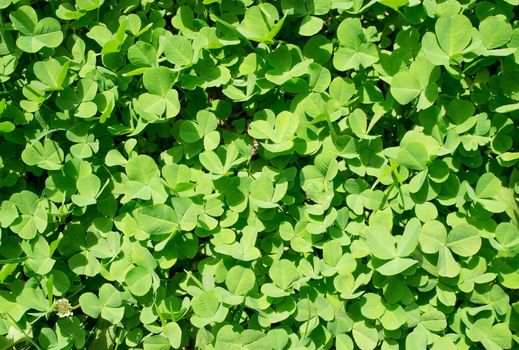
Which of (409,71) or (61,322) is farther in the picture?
(61,322)

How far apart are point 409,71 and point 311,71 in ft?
1.18

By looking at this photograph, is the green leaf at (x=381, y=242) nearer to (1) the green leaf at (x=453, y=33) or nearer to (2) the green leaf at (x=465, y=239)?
(2) the green leaf at (x=465, y=239)

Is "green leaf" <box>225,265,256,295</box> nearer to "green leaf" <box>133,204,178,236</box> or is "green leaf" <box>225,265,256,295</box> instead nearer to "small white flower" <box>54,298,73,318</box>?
"green leaf" <box>133,204,178,236</box>

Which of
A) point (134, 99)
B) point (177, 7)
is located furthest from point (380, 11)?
point (134, 99)

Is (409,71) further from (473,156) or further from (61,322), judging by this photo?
(61,322)

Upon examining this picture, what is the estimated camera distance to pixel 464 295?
2172 mm

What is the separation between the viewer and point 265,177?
2127mm

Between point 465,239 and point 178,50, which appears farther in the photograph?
point 178,50

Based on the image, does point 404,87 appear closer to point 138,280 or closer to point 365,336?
point 365,336

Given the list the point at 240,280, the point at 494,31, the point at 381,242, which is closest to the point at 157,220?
the point at 240,280

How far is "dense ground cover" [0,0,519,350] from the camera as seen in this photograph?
6.89 feet

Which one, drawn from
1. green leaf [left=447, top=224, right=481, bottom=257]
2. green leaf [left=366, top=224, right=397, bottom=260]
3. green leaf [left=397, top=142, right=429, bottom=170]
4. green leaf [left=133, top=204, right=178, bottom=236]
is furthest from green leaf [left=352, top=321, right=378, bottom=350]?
green leaf [left=133, top=204, right=178, bottom=236]

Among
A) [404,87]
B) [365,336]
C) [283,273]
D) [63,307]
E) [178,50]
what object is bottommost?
[365,336]

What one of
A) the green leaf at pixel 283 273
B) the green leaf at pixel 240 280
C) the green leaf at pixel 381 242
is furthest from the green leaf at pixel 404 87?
the green leaf at pixel 240 280
